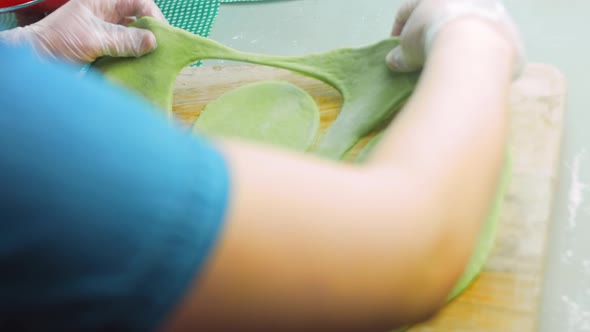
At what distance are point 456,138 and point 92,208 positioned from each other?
283mm

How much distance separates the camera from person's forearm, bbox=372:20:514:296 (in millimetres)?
424

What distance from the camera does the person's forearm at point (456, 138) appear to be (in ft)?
1.39

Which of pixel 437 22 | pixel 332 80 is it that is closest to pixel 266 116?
pixel 332 80

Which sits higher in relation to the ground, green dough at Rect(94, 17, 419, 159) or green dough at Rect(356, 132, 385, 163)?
green dough at Rect(94, 17, 419, 159)

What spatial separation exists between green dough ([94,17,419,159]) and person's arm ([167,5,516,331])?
28 centimetres

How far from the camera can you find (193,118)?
91cm

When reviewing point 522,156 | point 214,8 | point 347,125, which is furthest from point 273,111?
point 214,8

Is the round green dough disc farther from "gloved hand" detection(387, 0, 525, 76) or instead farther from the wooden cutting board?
"gloved hand" detection(387, 0, 525, 76)

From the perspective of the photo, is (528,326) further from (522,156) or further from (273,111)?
(273,111)

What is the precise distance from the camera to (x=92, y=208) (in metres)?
0.29

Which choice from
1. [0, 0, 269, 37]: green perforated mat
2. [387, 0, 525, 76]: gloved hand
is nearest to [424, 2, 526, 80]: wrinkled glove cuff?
[387, 0, 525, 76]: gloved hand

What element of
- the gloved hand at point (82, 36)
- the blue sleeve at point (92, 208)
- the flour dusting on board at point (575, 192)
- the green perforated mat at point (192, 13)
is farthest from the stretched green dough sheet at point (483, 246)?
the green perforated mat at point (192, 13)

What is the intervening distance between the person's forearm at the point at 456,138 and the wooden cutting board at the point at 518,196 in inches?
7.0

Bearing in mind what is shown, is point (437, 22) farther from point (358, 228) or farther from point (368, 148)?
point (358, 228)
